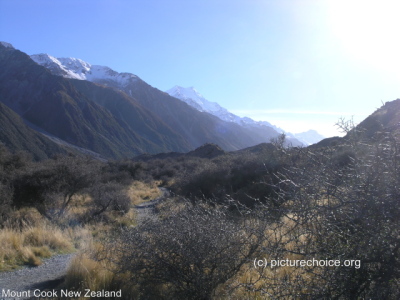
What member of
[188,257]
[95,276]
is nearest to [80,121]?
[95,276]

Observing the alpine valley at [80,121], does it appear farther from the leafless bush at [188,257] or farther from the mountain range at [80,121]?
the leafless bush at [188,257]

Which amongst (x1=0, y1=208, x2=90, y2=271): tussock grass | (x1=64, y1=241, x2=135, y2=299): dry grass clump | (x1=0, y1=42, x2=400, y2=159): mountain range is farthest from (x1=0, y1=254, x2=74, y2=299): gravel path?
(x1=0, y1=42, x2=400, y2=159): mountain range

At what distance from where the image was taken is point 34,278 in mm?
4461

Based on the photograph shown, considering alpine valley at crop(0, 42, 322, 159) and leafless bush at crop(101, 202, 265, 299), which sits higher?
alpine valley at crop(0, 42, 322, 159)

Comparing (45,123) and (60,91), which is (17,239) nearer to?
(45,123)

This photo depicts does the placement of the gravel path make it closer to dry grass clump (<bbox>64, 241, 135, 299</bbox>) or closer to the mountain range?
dry grass clump (<bbox>64, 241, 135, 299</bbox>)

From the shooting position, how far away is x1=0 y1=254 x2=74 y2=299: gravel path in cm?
410

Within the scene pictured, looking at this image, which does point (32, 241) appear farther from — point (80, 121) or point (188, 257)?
point (80, 121)

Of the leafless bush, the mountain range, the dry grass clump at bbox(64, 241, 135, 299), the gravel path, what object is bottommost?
the gravel path

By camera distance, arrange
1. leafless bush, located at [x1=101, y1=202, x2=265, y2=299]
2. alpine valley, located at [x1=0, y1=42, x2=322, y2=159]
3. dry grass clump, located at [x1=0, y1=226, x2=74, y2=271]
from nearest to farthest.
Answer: leafless bush, located at [x1=101, y1=202, x2=265, y2=299] < dry grass clump, located at [x1=0, y1=226, x2=74, y2=271] < alpine valley, located at [x1=0, y1=42, x2=322, y2=159]

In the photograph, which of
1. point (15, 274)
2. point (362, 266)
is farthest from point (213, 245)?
point (15, 274)

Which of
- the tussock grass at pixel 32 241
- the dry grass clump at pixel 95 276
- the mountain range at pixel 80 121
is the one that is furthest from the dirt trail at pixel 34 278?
the mountain range at pixel 80 121

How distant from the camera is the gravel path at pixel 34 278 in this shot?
4.10 meters

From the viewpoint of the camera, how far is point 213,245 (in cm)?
328
